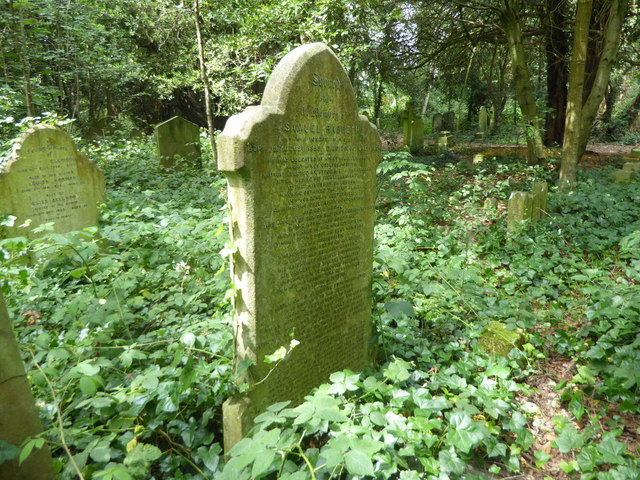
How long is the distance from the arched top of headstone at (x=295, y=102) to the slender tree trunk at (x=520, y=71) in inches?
278

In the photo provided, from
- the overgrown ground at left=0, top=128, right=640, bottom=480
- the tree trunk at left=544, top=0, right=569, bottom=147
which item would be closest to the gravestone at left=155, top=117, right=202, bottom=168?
the overgrown ground at left=0, top=128, right=640, bottom=480

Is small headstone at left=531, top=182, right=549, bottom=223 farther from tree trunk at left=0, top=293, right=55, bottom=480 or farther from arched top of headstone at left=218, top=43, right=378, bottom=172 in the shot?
tree trunk at left=0, top=293, right=55, bottom=480

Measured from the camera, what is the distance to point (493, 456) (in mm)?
2217

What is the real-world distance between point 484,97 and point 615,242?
2287cm

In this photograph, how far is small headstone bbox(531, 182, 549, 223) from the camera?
5.51 m

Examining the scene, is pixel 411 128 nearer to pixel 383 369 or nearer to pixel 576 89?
pixel 576 89

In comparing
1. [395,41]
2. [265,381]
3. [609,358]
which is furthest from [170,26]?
[609,358]

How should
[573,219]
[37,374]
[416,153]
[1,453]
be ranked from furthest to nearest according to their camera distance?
[416,153], [573,219], [37,374], [1,453]

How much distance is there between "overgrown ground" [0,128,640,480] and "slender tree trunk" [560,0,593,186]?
217 centimetres

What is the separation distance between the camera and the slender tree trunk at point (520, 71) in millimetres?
7809

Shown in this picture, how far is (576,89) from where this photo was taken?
22.3ft

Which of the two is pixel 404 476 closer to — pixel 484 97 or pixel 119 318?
pixel 119 318

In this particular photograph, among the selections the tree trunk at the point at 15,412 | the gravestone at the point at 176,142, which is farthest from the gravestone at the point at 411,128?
the tree trunk at the point at 15,412

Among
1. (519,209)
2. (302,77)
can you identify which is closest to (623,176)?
(519,209)
